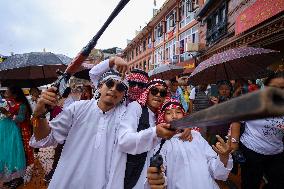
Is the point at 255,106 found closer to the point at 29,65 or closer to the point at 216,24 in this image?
the point at 29,65

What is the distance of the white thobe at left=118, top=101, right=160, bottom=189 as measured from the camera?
207 centimetres

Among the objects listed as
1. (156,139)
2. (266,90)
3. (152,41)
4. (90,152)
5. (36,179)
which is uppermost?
(152,41)

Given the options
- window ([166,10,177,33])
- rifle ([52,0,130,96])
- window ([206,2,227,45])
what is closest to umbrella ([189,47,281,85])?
rifle ([52,0,130,96])

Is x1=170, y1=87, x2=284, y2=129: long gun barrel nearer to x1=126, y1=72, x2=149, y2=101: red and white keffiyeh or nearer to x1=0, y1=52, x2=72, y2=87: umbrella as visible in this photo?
x1=126, y1=72, x2=149, y2=101: red and white keffiyeh

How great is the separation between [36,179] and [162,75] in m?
4.96

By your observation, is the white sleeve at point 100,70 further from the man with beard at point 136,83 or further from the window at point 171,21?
the window at point 171,21

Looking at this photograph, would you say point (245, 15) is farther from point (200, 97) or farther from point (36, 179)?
point (36, 179)

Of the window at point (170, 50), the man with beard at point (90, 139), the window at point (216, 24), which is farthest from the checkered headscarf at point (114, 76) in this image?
the window at point (170, 50)

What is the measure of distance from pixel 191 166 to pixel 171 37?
26359 mm

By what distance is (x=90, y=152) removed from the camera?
2.61m

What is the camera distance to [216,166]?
105 inches

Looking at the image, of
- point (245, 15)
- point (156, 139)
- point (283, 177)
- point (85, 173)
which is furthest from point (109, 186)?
point (245, 15)

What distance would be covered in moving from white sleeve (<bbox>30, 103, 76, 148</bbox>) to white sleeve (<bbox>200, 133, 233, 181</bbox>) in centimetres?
133

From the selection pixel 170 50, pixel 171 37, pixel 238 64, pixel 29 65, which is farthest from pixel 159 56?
pixel 29 65
